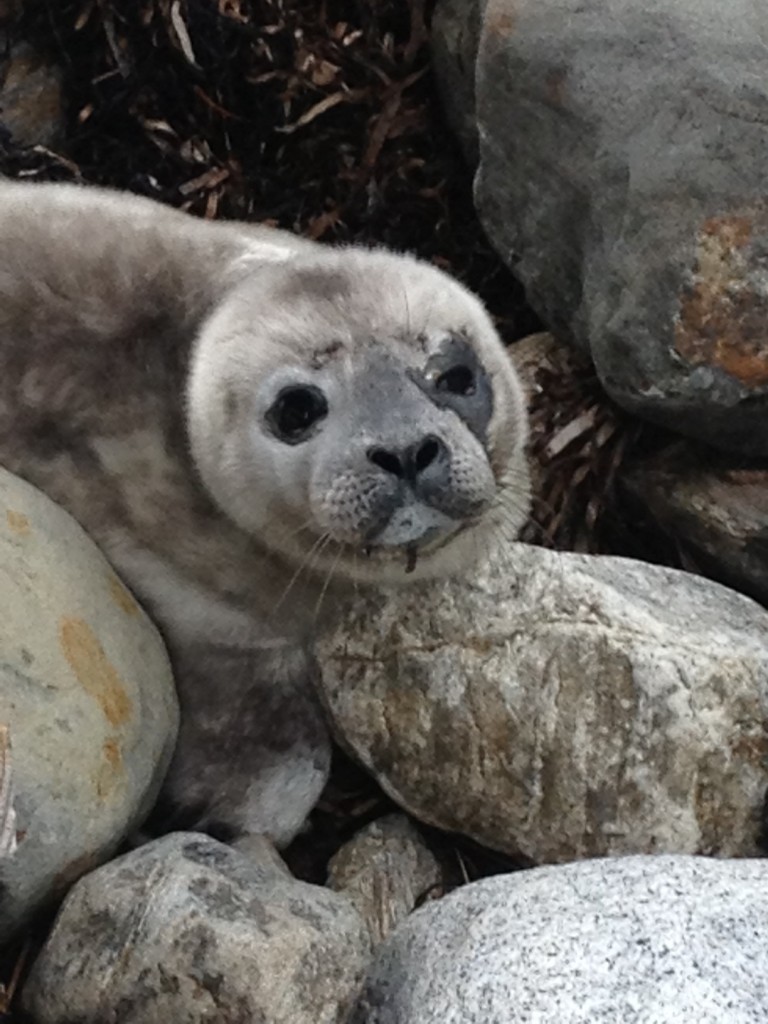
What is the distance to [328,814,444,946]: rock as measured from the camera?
90.7 inches

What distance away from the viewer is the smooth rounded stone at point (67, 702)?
2.00 metres

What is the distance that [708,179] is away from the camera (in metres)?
2.46

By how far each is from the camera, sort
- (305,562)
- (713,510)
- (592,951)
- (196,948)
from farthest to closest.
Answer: (713,510) → (305,562) → (196,948) → (592,951)

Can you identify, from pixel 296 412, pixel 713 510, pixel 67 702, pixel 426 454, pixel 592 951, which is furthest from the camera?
pixel 713 510

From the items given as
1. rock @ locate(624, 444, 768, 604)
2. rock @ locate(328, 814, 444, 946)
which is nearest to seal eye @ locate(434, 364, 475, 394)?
rock @ locate(624, 444, 768, 604)

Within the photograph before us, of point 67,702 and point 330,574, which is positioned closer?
point 67,702

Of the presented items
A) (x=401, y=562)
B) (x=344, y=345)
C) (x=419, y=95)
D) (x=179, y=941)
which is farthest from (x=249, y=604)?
(x=419, y=95)

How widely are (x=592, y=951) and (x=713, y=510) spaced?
108 cm

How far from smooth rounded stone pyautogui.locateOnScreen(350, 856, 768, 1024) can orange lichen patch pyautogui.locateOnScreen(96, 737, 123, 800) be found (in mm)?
404

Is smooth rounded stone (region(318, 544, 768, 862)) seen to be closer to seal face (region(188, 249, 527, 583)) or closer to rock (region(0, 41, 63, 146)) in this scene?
seal face (region(188, 249, 527, 583))

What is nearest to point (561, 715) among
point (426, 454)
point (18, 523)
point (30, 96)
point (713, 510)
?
point (426, 454)

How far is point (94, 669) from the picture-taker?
7.13ft

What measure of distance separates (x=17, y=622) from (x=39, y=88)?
1557 millimetres

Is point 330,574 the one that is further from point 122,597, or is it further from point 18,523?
point 18,523
